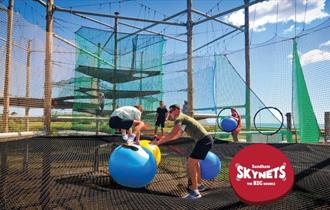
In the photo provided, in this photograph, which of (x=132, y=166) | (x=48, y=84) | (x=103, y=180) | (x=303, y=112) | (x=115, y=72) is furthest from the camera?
(x=115, y=72)

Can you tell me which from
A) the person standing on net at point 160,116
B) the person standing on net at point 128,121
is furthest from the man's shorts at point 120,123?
the person standing on net at point 160,116

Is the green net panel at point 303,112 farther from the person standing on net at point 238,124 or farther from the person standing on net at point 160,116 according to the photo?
the person standing on net at point 160,116

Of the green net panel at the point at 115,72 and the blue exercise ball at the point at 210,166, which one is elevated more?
the green net panel at the point at 115,72

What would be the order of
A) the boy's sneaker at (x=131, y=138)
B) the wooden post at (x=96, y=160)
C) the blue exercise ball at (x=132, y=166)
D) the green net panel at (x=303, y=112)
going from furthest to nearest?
1. the green net panel at (x=303, y=112)
2. the wooden post at (x=96, y=160)
3. the boy's sneaker at (x=131, y=138)
4. the blue exercise ball at (x=132, y=166)

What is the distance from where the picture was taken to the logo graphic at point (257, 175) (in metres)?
3.53

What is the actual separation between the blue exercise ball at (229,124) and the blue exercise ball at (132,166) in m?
4.41

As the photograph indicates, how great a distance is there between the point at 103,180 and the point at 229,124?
165 inches

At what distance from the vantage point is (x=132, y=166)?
4691 millimetres

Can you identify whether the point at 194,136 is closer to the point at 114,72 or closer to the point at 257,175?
the point at 257,175

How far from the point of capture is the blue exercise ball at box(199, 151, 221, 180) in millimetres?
5859

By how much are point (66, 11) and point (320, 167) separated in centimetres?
702

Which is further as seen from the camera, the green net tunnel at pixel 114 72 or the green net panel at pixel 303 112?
the green net tunnel at pixel 114 72

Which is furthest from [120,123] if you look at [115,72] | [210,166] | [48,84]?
[115,72]

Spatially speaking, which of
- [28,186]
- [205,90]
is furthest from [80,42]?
[28,186]
